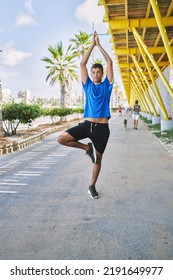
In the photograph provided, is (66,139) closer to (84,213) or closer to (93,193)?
(93,193)

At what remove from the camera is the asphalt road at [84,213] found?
279 cm

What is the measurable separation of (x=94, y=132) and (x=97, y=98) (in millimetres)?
479

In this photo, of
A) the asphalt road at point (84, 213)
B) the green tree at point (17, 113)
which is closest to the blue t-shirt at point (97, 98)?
the asphalt road at point (84, 213)

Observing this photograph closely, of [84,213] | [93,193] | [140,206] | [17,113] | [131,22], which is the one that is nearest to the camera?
[84,213]

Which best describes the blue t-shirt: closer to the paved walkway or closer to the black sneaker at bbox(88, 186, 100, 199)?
the black sneaker at bbox(88, 186, 100, 199)

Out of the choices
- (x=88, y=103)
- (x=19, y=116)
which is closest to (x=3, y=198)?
(x=88, y=103)

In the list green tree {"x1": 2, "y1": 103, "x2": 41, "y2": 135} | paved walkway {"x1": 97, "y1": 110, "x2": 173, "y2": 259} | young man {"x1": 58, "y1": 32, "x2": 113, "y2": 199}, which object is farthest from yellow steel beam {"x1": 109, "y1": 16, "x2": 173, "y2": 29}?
young man {"x1": 58, "y1": 32, "x2": 113, "y2": 199}

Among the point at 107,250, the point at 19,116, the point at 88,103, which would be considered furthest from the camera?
the point at 19,116

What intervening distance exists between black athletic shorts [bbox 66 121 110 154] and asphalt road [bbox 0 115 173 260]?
85cm

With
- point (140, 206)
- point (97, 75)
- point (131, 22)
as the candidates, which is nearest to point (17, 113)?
point (131, 22)

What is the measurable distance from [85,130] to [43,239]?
68.5 inches

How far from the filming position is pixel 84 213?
12.4 ft

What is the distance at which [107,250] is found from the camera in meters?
2.76
